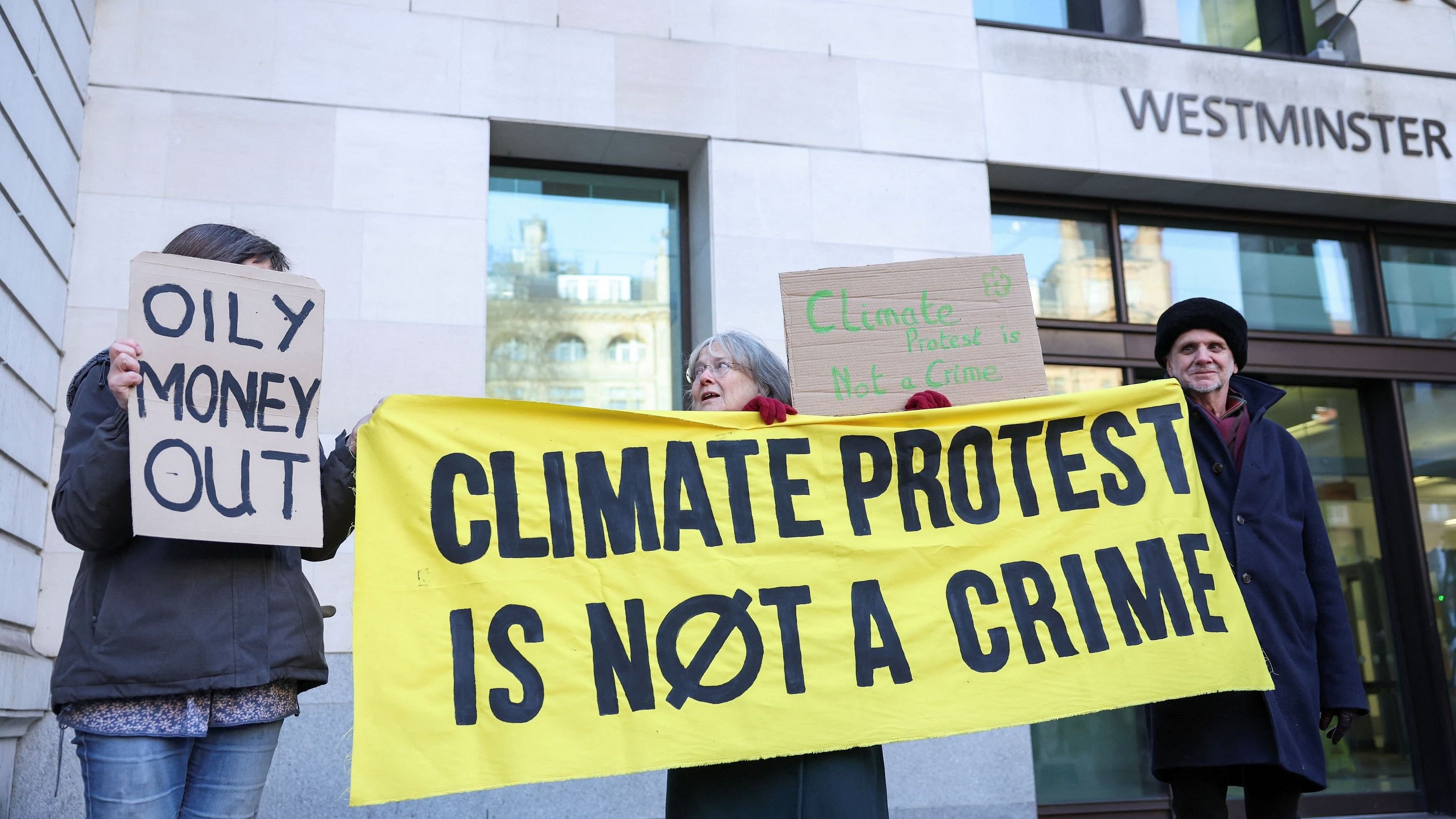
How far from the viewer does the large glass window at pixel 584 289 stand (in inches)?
241

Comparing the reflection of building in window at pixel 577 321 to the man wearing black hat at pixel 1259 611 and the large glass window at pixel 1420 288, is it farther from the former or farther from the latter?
the large glass window at pixel 1420 288

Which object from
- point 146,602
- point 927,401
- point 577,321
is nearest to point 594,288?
point 577,321

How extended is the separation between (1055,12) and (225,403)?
6135 mm

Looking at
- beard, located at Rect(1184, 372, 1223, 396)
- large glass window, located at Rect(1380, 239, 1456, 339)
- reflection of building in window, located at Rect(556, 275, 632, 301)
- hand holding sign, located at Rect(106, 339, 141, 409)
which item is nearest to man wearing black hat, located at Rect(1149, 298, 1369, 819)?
beard, located at Rect(1184, 372, 1223, 396)

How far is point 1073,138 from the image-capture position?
6.69 metres

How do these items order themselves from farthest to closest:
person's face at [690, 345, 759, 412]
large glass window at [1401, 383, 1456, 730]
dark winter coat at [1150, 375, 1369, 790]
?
large glass window at [1401, 383, 1456, 730], person's face at [690, 345, 759, 412], dark winter coat at [1150, 375, 1369, 790]

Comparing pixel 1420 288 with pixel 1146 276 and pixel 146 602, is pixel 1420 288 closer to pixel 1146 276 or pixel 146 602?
pixel 1146 276

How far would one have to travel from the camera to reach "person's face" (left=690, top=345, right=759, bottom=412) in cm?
348

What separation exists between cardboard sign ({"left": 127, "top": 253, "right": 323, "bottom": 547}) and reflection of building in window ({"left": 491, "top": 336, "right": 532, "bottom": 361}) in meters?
3.19

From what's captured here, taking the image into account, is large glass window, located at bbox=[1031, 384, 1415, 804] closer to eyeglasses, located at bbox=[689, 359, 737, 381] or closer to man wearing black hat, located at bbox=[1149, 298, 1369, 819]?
man wearing black hat, located at bbox=[1149, 298, 1369, 819]

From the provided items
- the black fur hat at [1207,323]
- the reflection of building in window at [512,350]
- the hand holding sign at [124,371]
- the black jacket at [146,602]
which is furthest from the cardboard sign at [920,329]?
the reflection of building in window at [512,350]

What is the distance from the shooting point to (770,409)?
3.30 meters

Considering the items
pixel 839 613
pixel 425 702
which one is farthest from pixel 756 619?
pixel 425 702

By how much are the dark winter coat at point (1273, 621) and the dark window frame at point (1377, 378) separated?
10.6 feet
